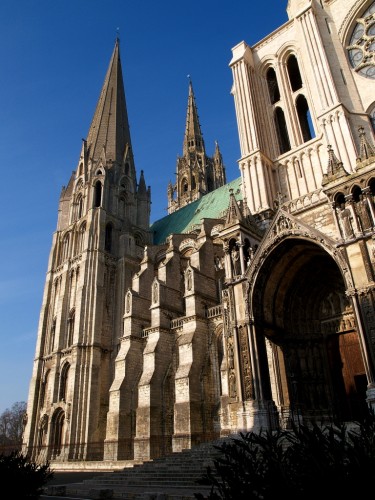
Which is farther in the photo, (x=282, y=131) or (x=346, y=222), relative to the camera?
(x=282, y=131)

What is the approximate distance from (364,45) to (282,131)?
17.9 ft

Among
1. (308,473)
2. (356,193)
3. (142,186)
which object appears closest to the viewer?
(308,473)

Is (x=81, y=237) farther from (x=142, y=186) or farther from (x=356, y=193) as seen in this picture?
(x=356, y=193)

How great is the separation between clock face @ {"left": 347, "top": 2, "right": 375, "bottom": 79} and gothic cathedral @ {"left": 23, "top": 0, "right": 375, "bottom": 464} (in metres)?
0.06

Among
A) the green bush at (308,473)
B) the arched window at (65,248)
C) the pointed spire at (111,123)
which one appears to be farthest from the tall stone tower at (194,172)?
the green bush at (308,473)

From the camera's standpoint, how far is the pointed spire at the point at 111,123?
124ft

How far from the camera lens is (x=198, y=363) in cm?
1925

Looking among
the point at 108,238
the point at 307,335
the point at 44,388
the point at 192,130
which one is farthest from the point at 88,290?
the point at 192,130

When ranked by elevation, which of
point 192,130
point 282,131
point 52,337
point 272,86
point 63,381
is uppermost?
point 192,130

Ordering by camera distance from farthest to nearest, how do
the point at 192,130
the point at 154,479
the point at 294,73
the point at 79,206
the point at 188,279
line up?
the point at 192,130, the point at 79,206, the point at 294,73, the point at 188,279, the point at 154,479

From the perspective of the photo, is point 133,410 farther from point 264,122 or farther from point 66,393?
point 264,122

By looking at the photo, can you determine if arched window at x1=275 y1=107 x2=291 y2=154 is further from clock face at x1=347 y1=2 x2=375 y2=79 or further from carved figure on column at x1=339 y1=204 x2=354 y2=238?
carved figure on column at x1=339 y1=204 x2=354 y2=238

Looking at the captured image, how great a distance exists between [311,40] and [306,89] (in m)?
2.28

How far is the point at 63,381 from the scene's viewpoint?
2744cm
